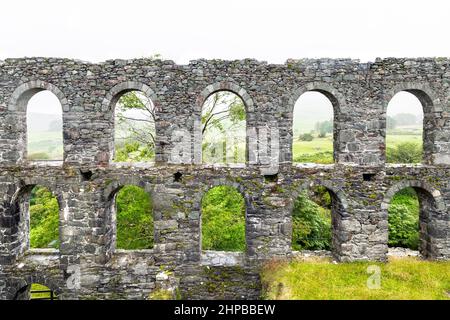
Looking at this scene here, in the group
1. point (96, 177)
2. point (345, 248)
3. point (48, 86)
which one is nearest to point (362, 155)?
point (345, 248)

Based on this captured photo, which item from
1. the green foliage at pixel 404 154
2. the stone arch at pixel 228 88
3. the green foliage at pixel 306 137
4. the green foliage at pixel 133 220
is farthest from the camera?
the green foliage at pixel 306 137

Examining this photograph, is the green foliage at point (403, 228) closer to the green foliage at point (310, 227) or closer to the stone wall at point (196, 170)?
the green foliage at point (310, 227)

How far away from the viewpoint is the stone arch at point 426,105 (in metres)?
11.8

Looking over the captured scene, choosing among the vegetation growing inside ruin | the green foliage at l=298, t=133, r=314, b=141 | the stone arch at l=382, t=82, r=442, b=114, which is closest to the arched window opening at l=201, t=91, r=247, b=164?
the vegetation growing inside ruin

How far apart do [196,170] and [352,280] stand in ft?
20.3

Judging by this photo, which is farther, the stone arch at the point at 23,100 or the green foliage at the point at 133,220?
the green foliage at the point at 133,220

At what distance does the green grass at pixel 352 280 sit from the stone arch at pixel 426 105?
152 inches

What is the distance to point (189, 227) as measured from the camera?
39.4ft

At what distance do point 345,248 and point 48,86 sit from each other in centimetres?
1201

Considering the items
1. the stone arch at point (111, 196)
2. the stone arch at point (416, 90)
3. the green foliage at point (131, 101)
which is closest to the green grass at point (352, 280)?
the stone arch at point (111, 196)

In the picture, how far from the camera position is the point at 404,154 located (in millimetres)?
29562

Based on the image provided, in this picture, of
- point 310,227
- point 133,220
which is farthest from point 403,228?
point 133,220

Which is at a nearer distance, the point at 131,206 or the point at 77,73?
the point at 77,73
